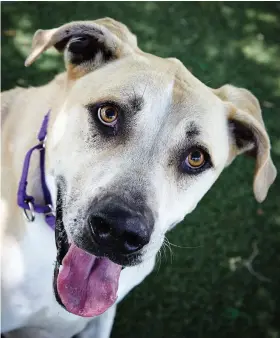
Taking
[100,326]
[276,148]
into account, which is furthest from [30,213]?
[276,148]

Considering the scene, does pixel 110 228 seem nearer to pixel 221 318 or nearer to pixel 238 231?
pixel 221 318

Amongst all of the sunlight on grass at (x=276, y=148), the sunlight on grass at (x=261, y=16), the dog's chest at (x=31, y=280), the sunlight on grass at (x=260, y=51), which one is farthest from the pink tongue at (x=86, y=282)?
the sunlight on grass at (x=261, y=16)

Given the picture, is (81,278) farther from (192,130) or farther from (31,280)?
(192,130)

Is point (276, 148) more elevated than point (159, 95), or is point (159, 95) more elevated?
point (159, 95)

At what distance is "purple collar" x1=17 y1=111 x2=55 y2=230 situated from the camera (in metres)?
2.87

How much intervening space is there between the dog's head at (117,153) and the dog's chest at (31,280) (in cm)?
30

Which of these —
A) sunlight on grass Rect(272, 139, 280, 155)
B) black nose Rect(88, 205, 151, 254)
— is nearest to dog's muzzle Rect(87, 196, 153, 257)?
black nose Rect(88, 205, 151, 254)

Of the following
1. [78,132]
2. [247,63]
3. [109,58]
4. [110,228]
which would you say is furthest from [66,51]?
[247,63]

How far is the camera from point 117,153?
2557mm

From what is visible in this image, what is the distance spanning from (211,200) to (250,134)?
6.03 ft

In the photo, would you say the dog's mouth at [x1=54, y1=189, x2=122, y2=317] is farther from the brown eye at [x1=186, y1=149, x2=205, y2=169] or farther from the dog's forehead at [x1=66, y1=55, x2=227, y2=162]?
the brown eye at [x1=186, y1=149, x2=205, y2=169]

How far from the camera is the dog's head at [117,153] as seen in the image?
2404mm

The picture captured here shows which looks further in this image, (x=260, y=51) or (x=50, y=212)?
(x=260, y=51)

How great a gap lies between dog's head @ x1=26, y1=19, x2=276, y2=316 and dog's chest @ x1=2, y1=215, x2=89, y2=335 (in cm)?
30
